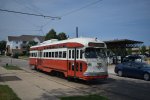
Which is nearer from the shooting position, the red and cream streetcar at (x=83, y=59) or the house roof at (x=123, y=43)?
the red and cream streetcar at (x=83, y=59)

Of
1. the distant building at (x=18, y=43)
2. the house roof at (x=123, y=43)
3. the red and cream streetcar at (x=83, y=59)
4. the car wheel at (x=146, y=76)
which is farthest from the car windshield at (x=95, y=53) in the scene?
the distant building at (x=18, y=43)

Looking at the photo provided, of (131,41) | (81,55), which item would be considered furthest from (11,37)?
(81,55)

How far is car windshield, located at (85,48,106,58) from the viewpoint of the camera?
16873 mm

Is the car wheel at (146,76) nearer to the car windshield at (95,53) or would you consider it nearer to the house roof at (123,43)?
the car windshield at (95,53)

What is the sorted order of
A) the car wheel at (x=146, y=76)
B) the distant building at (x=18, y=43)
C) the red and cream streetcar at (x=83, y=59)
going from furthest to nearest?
the distant building at (x=18, y=43) → the car wheel at (x=146, y=76) → the red and cream streetcar at (x=83, y=59)

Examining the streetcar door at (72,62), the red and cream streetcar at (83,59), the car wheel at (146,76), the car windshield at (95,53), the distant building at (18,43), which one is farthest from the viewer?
the distant building at (18,43)

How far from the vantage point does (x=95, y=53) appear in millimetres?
17172

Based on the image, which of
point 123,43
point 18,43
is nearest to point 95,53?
point 123,43

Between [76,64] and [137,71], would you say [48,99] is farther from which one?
[137,71]

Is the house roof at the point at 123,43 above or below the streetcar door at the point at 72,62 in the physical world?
above

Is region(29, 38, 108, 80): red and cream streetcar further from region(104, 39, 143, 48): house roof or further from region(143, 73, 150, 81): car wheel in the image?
region(104, 39, 143, 48): house roof

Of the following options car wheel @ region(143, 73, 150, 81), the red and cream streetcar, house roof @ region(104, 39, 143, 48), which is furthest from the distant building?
car wheel @ region(143, 73, 150, 81)

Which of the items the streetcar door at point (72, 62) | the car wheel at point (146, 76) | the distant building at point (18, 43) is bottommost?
the car wheel at point (146, 76)

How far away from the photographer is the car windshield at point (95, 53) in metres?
16.9
